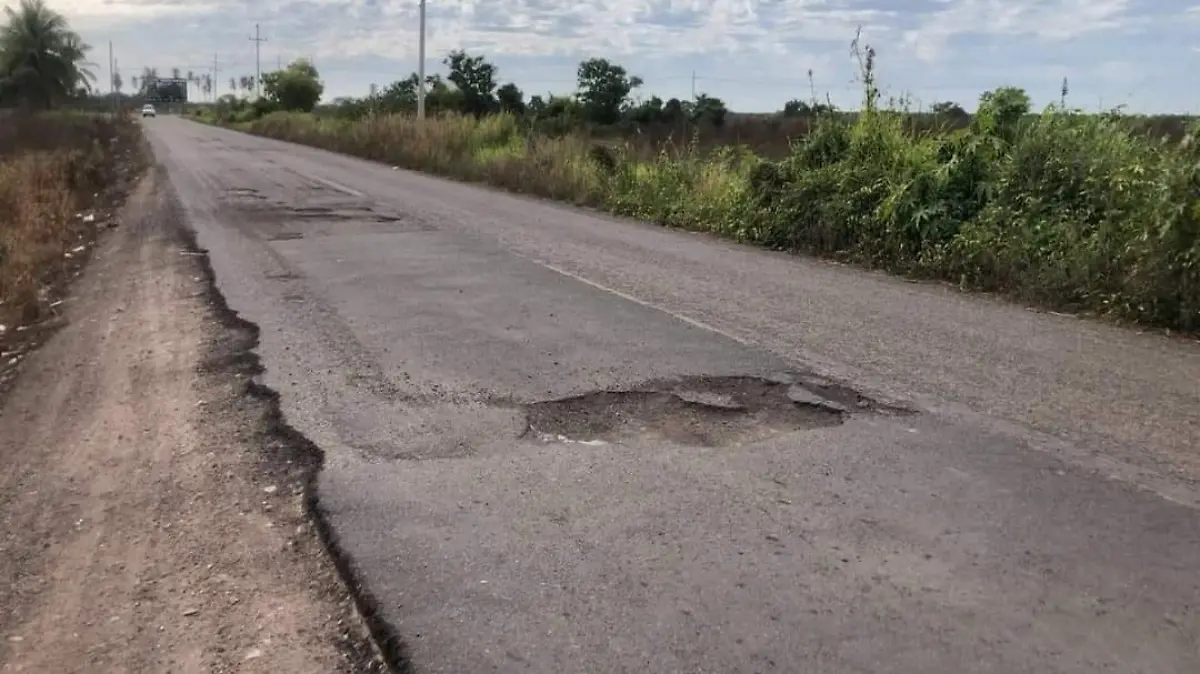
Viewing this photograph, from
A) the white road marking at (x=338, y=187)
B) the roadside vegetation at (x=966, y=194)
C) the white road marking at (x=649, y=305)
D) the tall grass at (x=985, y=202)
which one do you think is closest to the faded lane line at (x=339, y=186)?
the white road marking at (x=338, y=187)

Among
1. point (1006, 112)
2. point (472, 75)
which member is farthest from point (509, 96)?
point (1006, 112)

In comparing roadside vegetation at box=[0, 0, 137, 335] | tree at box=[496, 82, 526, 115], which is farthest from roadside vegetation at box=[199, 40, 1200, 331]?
tree at box=[496, 82, 526, 115]

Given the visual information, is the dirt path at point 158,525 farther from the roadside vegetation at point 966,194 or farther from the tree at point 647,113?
the tree at point 647,113

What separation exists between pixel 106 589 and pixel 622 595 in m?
1.91

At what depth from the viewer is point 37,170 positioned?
22078mm

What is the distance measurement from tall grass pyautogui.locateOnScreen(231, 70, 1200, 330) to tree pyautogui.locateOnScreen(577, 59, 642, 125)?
2628cm

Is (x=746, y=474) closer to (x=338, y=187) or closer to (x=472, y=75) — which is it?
(x=338, y=187)

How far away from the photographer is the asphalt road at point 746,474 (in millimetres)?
3451

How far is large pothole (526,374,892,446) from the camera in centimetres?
551

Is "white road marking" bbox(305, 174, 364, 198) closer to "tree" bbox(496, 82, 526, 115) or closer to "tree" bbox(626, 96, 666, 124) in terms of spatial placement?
"tree" bbox(626, 96, 666, 124)

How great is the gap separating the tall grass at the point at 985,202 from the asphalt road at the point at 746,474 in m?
0.76

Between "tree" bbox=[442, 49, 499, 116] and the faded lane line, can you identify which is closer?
the faded lane line

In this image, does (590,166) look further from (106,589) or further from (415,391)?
(106,589)

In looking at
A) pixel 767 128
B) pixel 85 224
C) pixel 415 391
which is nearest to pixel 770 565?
pixel 415 391
